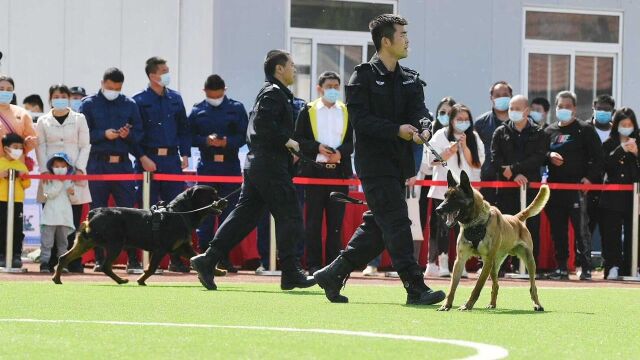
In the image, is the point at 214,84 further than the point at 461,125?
Yes

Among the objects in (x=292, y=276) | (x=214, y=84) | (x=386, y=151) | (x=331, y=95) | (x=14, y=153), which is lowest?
(x=292, y=276)

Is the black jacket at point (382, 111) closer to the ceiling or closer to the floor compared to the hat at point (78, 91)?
closer to the floor

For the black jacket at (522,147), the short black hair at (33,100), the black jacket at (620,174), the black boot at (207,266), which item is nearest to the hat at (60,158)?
the short black hair at (33,100)

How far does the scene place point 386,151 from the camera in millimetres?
9805

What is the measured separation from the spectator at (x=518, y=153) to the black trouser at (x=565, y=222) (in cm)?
26

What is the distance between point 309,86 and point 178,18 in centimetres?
241

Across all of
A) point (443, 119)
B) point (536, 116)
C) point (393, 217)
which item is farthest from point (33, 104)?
point (393, 217)

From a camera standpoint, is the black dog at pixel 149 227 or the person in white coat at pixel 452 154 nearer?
the black dog at pixel 149 227

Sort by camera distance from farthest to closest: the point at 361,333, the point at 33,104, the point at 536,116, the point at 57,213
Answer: the point at 33,104 → the point at 536,116 → the point at 57,213 → the point at 361,333

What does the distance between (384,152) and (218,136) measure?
223 inches

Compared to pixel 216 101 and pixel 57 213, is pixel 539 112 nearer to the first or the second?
pixel 216 101

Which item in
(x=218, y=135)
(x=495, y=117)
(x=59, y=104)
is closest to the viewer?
(x=59, y=104)

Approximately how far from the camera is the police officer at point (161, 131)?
15.0 metres

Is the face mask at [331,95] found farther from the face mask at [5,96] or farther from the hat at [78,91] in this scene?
the face mask at [5,96]
